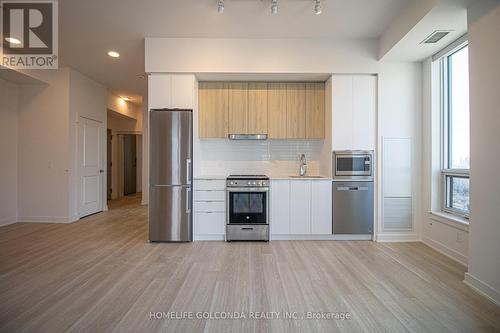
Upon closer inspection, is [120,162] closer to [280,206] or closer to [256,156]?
[256,156]

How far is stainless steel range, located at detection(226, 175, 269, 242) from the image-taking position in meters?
3.75

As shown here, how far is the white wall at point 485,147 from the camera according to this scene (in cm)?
215

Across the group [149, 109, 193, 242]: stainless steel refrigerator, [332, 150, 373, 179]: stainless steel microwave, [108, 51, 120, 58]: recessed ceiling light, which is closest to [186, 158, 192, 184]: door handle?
[149, 109, 193, 242]: stainless steel refrigerator

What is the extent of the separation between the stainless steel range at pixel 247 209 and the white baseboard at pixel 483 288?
2269 mm

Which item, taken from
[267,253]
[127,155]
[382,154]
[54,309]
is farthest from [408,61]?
[127,155]

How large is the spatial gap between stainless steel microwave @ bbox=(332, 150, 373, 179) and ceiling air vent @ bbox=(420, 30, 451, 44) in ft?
5.05

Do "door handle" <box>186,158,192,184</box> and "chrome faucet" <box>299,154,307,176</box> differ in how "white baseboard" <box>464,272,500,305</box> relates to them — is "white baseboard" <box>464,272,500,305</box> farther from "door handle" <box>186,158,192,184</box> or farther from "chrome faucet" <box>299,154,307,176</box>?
"door handle" <box>186,158,192,184</box>

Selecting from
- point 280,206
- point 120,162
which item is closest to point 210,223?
point 280,206

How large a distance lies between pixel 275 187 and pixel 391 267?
1743mm

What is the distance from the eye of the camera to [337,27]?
3.43 m

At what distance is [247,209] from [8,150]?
4.61m

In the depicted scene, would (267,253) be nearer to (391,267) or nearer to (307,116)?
(391,267)

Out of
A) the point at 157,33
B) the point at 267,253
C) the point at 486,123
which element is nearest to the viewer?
the point at 486,123

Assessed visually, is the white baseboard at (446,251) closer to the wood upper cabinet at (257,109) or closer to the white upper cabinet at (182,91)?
the wood upper cabinet at (257,109)
